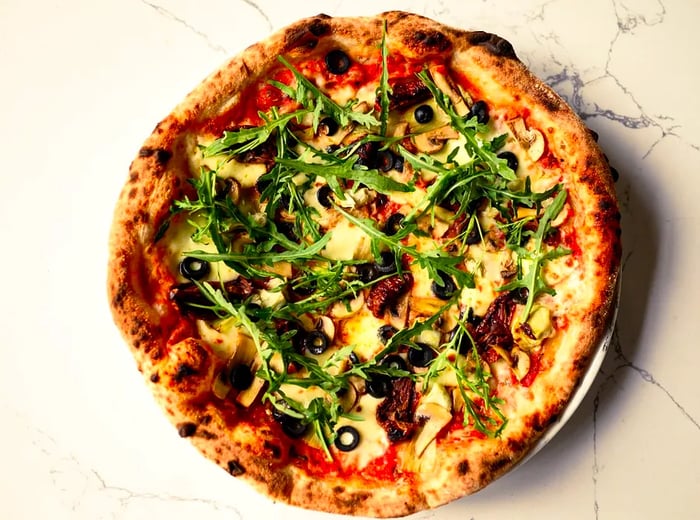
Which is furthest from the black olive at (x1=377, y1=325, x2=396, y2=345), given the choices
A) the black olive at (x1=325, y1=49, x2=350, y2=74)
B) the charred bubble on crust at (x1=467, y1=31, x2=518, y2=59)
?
the charred bubble on crust at (x1=467, y1=31, x2=518, y2=59)

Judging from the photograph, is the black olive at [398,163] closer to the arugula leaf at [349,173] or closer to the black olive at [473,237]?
the arugula leaf at [349,173]

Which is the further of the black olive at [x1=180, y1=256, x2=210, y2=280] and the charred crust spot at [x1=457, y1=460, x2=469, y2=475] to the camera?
the black olive at [x1=180, y1=256, x2=210, y2=280]

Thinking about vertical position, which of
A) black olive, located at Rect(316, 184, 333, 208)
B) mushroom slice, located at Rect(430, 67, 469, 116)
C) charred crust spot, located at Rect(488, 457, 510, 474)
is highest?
mushroom slice, located at Rect(430, 67, 469, 116)

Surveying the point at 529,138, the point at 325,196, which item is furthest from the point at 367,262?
the point at 529,138

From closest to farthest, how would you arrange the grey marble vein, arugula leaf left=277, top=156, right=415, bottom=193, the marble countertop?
arugula leaf left=277, top=156, right=415, bottom=193 < the marble countertop < the grey marble vein

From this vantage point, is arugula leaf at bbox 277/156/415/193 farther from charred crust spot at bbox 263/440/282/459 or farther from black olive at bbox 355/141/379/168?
charred crust spot at bbox 263/440/282/459

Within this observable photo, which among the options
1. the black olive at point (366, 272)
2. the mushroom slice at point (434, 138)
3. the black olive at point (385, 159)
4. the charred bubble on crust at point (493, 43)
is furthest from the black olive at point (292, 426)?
the charred bubble on crust at point (493, 43)
